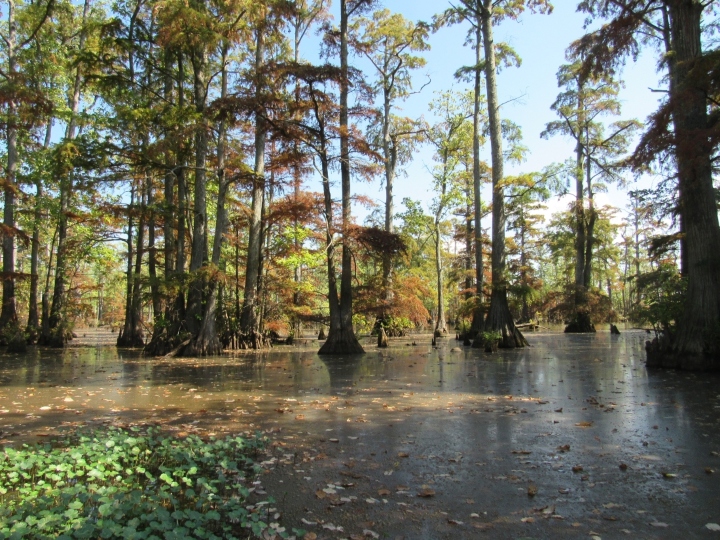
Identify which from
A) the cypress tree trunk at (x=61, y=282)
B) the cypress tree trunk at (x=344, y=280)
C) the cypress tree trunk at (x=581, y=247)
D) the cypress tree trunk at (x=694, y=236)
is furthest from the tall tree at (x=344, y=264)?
the cypress tree trunk at (x=581, y=247)

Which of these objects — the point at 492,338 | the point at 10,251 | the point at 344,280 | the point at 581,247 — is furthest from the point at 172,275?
the point at 581,247

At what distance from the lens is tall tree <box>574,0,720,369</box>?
8930 mm

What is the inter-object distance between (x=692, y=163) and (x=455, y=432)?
23.5 feet

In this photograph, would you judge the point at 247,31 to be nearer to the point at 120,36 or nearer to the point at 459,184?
the point at 120,36

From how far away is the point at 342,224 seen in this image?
632 inches

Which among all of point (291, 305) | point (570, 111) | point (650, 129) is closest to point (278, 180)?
point (291, 305)

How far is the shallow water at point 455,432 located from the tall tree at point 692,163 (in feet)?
2.93

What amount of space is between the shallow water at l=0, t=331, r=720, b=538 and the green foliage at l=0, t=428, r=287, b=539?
42 centimetres

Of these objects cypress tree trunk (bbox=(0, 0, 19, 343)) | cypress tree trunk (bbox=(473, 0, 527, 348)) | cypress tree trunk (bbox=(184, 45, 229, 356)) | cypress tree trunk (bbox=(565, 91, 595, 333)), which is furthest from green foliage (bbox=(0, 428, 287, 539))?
cypress tree trunk (bbox=(565, 91, 595, 333))

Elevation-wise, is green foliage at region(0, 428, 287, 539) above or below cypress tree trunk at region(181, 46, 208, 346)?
below

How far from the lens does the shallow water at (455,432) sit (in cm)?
326

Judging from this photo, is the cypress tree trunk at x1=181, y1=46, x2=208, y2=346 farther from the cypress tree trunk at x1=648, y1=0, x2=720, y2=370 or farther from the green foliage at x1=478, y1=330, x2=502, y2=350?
the cypress tree trunk at x1=648, y1=0, x2=720, y2=370

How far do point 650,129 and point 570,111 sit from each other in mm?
20748

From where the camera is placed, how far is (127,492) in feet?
10.2
